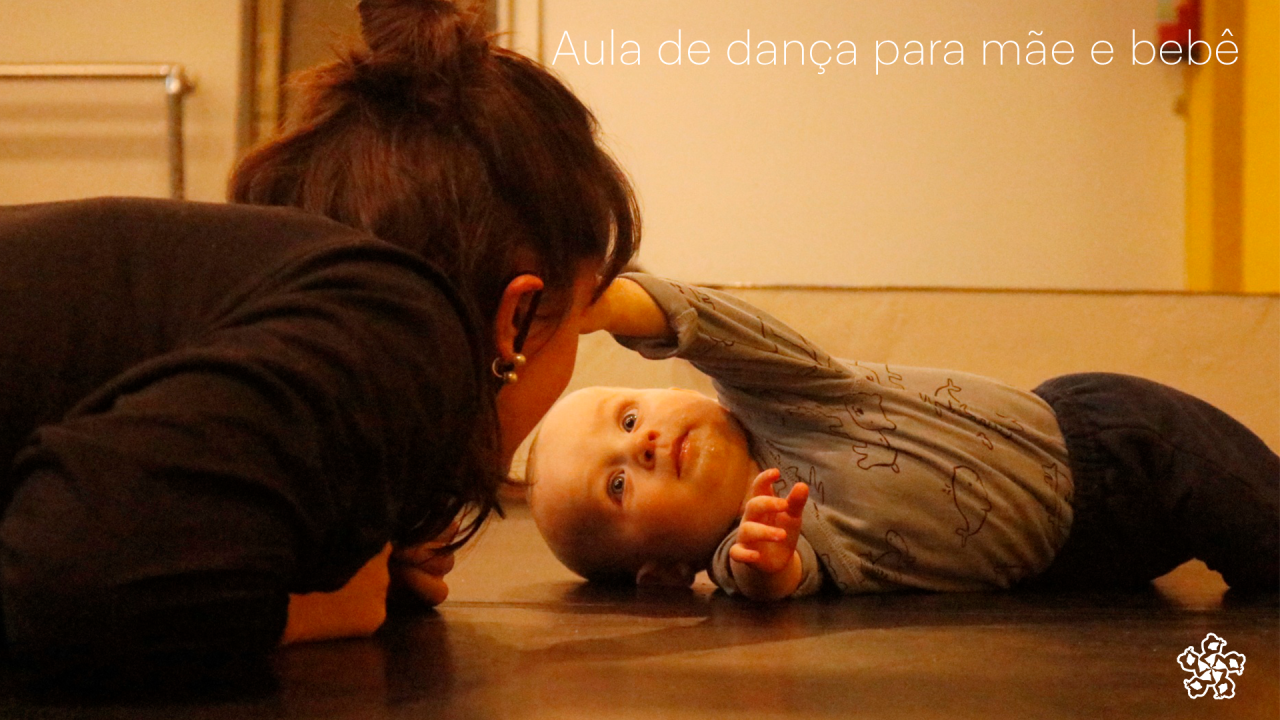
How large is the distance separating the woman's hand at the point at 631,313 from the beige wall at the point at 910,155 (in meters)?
1.32

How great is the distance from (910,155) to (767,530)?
64.0 inches

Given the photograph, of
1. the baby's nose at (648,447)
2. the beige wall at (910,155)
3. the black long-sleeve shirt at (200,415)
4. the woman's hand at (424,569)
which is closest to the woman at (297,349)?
the black long-sleeve shirt at (200,415)

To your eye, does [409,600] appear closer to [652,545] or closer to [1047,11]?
[652,545]

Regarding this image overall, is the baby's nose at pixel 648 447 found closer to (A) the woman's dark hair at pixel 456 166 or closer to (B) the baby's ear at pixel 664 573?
(B) the baby's ear at pixel 664 573

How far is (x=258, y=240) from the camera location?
22.7 inches

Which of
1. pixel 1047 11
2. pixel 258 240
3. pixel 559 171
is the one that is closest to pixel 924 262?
pixel 1047 11

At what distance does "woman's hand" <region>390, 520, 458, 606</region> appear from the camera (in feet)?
3.00

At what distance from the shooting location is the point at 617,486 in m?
1.14

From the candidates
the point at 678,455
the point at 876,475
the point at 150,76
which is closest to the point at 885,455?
the point at 876,475

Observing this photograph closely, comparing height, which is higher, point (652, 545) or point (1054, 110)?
point (1054, 110)

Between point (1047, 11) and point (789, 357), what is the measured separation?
1657mm

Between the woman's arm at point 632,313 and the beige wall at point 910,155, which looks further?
the beige wall at point 910,155

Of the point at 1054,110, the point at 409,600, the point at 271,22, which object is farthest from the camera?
the point at 271,22

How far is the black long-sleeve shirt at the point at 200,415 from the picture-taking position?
48cm
